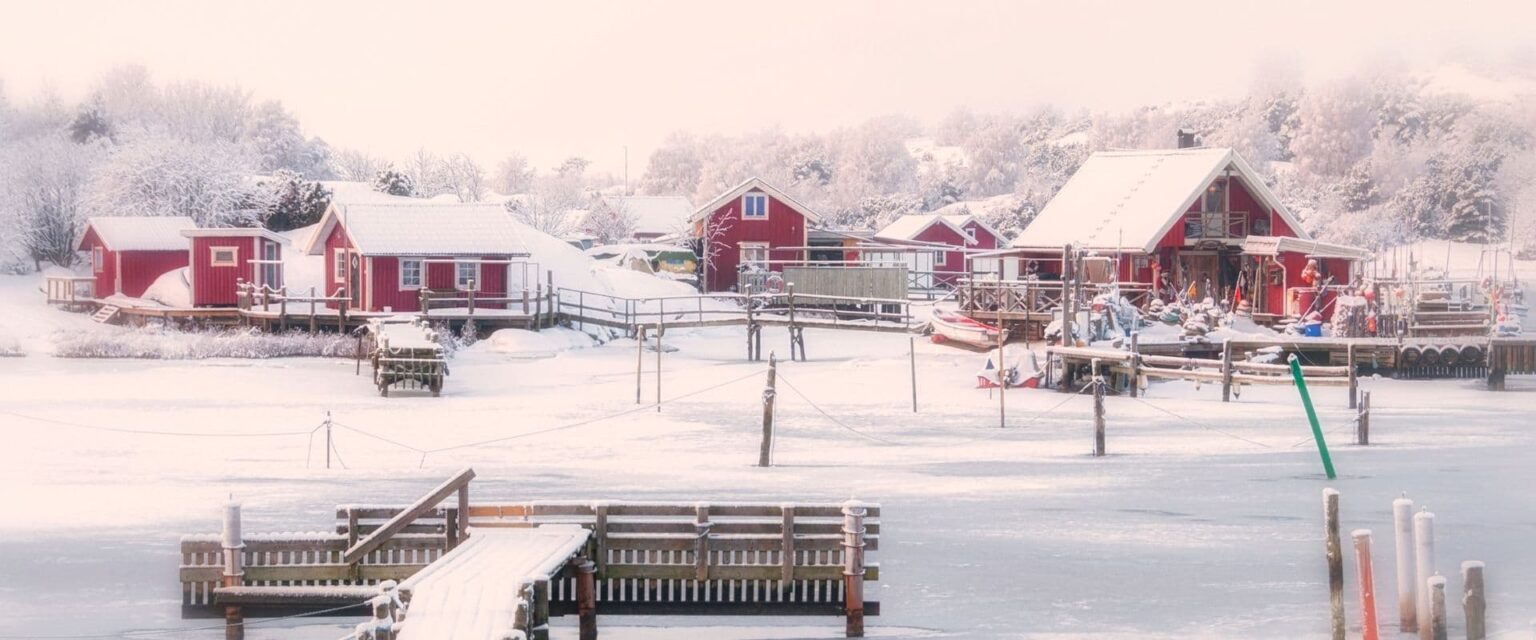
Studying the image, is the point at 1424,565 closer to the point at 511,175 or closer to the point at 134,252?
the point at 134,252

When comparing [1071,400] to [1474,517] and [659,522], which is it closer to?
[1474,517]

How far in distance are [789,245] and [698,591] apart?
54.5 m

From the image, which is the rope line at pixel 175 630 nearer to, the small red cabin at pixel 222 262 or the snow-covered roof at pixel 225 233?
the small red cabin at pixel 222 262

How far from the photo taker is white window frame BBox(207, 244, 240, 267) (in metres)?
55.1

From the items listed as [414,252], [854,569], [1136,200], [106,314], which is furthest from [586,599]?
[106,314]

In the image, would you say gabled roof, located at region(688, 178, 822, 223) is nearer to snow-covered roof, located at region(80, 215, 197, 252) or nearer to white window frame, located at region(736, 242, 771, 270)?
white window frame, located at region(736, 242, 771, 270)

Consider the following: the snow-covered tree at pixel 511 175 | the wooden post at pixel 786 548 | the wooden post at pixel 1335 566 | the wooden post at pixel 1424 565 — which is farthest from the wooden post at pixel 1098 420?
the snow-covered tree at pixel 511 175

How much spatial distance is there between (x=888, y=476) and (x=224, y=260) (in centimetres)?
3633

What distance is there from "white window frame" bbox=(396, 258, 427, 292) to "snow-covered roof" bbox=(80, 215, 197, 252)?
10609 millimetres

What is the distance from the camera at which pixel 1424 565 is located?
1443 cm

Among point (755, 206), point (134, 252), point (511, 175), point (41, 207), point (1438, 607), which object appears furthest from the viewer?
point (511, 175)

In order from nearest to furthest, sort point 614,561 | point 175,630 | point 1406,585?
point 1406,585 → point 175,630 → point 614,561

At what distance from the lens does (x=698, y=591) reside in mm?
15977

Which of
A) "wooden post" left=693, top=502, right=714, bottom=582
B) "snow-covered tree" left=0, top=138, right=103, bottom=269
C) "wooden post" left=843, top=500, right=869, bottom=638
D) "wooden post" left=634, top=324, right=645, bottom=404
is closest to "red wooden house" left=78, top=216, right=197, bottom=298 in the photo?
"snow-covered tree" left=0, top=138, right=103, bottom=269
